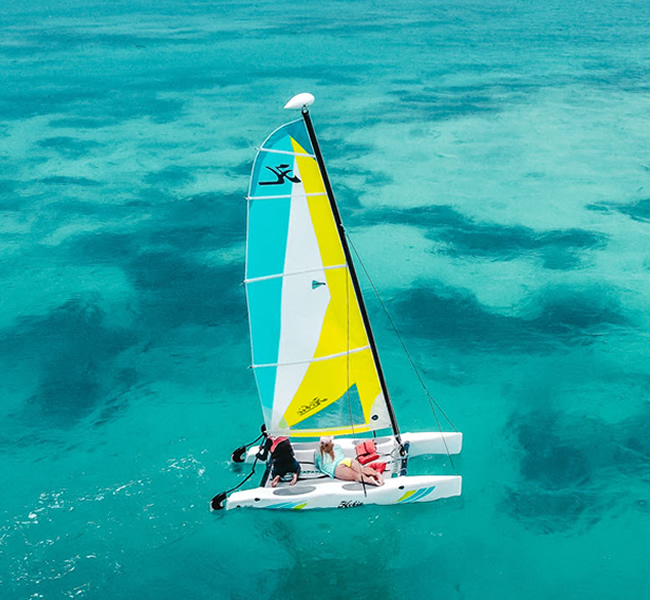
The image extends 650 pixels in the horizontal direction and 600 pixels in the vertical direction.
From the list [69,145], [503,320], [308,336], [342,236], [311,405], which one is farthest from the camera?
[69,145]

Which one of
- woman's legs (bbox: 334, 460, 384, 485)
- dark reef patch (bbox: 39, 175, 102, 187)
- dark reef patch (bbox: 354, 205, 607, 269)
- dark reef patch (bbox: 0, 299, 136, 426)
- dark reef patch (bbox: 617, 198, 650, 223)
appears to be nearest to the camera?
woman's legs (bbox: 334, 460, 384, 485)

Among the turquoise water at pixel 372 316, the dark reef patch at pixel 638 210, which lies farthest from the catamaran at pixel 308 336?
the dark reef patch at pixel 638 210

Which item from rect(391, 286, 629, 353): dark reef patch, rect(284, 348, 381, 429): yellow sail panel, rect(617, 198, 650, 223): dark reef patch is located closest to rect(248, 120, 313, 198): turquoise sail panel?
rect(284, 348, 381, 429): yellow sail panel

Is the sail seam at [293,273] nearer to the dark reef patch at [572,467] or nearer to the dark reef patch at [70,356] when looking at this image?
the dark reef patch at [572,467]

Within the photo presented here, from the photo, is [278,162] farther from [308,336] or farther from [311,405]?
[311,405]

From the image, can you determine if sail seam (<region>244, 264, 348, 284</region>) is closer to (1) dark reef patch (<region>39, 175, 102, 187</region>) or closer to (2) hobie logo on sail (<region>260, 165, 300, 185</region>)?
(2) hobie logo on sail (<region>260, 165, 300, 185</region>)

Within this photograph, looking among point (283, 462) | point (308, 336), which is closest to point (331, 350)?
point (308, 336)

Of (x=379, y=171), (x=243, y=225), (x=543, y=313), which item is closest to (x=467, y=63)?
(x=379, y=171)
